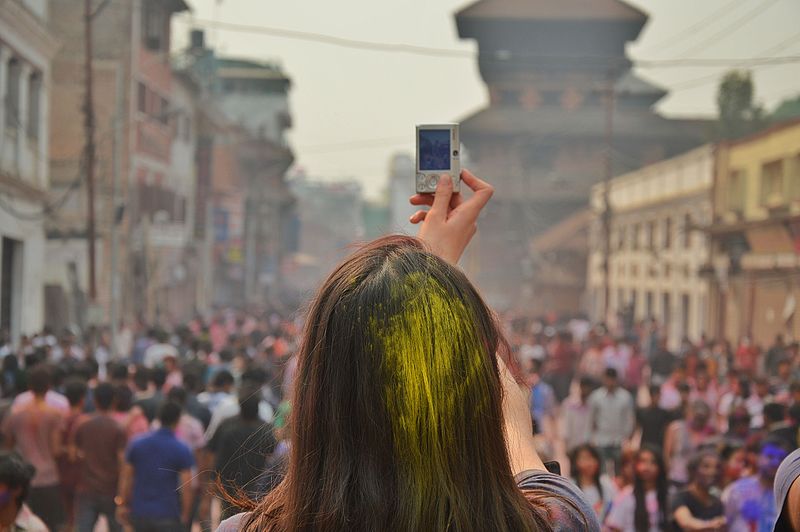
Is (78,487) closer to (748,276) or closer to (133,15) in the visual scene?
(748,276)

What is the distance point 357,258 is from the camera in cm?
169

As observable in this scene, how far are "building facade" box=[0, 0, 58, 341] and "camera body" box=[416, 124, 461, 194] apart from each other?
16.5 metres

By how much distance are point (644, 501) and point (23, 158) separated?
15.3m

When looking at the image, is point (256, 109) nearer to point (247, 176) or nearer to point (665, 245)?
point (247, 176)

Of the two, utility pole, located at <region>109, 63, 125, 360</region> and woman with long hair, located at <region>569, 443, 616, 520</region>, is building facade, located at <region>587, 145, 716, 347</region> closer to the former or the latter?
utility pole, located at <region>109, 63, 125, 360</region>

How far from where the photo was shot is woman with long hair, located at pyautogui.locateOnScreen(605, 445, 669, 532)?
22.8 ft

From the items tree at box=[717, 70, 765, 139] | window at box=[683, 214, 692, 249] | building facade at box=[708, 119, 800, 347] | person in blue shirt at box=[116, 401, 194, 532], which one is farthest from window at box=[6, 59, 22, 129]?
tree at box=[717, 70, 765, 139]

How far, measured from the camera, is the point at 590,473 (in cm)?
720

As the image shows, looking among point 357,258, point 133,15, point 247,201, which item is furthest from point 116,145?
point 247,201

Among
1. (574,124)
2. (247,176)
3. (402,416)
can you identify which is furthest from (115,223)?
(247,176)

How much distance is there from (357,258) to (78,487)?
249 inches

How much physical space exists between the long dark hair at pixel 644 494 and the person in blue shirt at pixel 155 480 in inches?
115

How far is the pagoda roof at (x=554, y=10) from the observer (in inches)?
2301

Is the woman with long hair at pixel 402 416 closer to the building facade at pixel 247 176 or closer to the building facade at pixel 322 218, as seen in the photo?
the building facade at pixel 247 176
